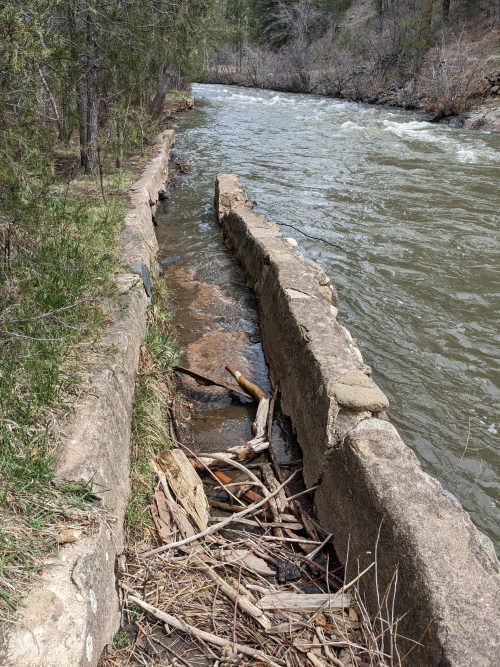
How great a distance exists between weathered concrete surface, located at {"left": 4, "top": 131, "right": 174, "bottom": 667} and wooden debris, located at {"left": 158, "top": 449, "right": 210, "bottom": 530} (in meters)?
0.37

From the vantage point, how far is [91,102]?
755 centimetres

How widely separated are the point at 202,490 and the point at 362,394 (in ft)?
3.81

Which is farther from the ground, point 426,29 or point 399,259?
point 426,29

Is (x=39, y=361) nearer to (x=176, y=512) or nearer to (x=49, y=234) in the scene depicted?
(x=176, y=512)

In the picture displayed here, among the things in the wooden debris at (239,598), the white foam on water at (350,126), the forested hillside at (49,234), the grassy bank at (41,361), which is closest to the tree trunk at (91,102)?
the forested hillside at (49,234)

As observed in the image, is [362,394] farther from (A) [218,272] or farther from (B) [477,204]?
(B) [477,204]

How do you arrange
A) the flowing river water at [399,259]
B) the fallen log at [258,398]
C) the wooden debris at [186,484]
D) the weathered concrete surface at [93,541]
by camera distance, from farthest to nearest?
the flowing river water at [399,259] < the fallen log at [258,398] < the wooden debris at [186,484] < the weathered concrete surface at [93,541]

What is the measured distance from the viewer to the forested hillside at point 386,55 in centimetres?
1955

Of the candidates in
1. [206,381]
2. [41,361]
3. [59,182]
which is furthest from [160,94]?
[41,361]

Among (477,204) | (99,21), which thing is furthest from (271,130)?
(99,21)

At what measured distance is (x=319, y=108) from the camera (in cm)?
2244

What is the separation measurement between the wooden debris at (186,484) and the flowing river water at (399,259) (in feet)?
1.96

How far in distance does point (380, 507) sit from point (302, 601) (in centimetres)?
59

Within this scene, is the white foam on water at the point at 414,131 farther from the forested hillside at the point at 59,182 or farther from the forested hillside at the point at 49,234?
the forested hillside at the point at 49,234
